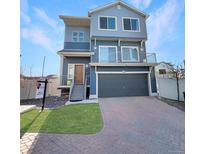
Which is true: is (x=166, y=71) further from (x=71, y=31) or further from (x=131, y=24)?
(x=71, y=31)

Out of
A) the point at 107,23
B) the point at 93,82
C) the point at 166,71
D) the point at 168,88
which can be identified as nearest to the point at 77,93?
the point at 93,82

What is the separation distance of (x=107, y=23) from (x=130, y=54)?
3.53m

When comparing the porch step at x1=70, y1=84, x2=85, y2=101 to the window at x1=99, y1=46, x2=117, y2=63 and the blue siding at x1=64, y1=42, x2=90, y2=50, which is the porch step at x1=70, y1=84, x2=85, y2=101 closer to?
the window at x1=99, y1=46, x2=117, y2=63

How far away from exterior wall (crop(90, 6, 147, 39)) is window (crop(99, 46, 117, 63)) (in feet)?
3.74

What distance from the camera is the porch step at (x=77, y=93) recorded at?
9.94 meters

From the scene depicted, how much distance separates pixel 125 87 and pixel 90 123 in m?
6.31

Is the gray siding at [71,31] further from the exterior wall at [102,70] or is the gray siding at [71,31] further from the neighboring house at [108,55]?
the exterior wall at [102,70]

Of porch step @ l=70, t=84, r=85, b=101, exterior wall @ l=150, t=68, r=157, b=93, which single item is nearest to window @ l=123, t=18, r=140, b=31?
exterior wall @ l=150, t=68, r=157, b=93

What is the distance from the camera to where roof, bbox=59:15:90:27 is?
40.0 ft

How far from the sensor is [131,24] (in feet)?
39.2

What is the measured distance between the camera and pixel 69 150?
9.96 ft

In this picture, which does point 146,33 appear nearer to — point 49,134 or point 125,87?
point 125,87
